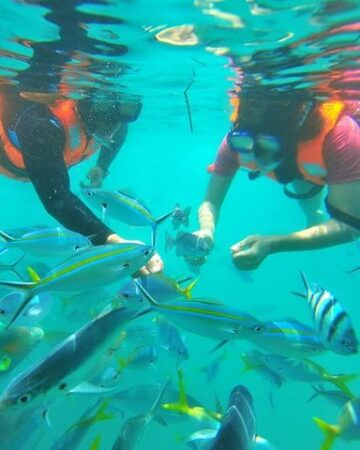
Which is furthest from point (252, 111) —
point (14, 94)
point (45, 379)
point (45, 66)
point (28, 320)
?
point (14, 94)

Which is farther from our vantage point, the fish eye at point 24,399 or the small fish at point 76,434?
the small fish at point 76,434

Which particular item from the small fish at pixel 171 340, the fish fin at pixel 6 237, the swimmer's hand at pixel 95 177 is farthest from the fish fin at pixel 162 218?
the swimmer's hand at pixel 95 177

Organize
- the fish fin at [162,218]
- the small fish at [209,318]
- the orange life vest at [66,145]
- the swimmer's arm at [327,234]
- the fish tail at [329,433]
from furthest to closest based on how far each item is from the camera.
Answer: the orange life vest at [66,145], the swimmer's arm at [327,234], the fish tail at [329,433], the fish fin at [162,218], the small fish at [209,318]

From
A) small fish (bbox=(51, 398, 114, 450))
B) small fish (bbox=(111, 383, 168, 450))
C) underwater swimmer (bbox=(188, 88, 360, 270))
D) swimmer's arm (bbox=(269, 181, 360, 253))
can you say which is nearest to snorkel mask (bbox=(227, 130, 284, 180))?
underwater swimmer (bbox=(188, 88, 360, 270))

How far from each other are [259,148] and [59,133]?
2.84m

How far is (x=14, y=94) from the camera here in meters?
11.8

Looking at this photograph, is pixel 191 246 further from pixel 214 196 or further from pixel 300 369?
pixel 300 369

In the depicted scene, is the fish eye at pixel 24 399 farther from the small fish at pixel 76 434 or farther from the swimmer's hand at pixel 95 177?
the swimmer's hand at pixel 95 177

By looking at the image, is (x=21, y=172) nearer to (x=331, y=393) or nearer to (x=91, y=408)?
(x=91, y=408)

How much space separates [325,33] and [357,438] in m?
6.17

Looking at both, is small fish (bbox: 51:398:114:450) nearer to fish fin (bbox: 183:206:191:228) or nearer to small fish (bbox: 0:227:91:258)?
small fish (bbox: 0:227:91:258)

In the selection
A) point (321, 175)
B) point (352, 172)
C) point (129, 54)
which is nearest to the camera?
point (352, 172)

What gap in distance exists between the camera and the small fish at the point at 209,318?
9.61 feet

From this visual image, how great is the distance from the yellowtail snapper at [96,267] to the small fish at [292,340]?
4.40ft
